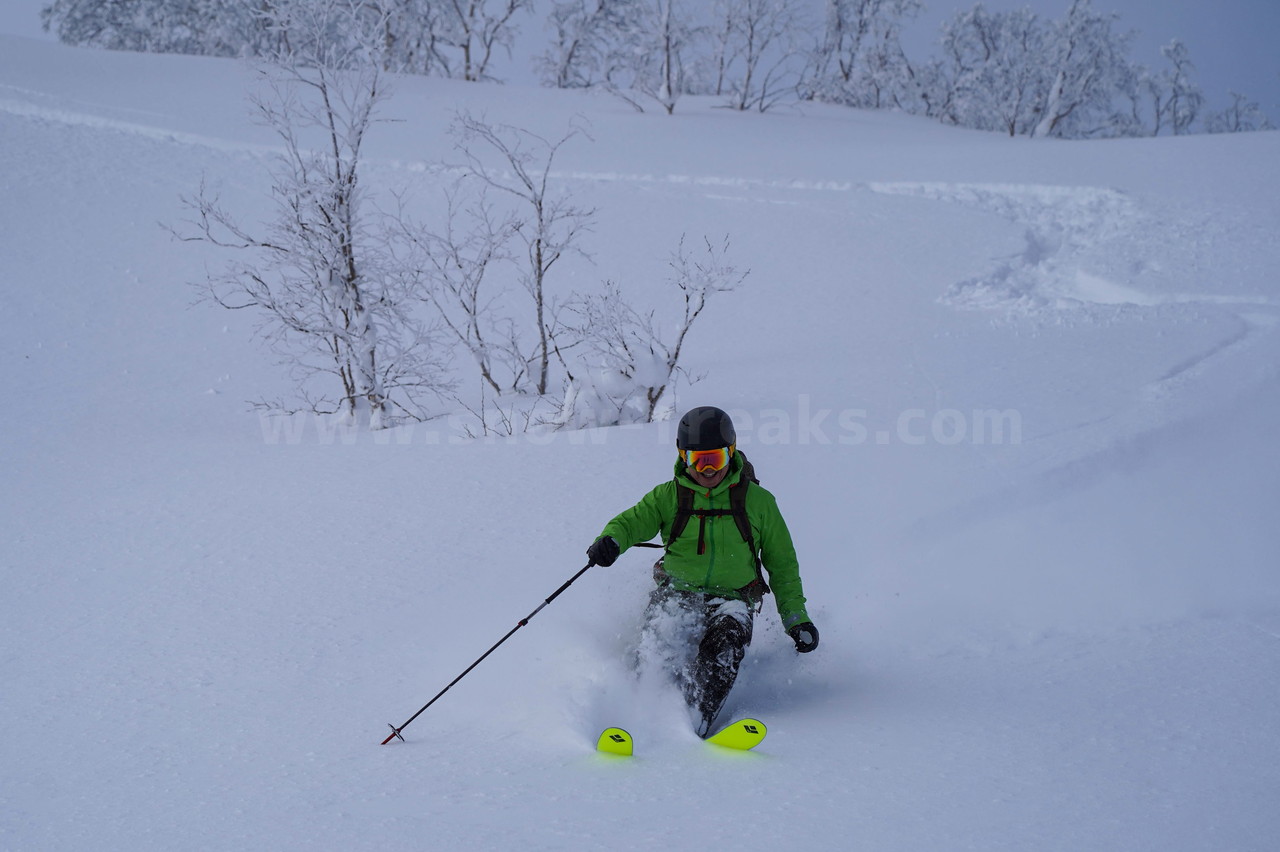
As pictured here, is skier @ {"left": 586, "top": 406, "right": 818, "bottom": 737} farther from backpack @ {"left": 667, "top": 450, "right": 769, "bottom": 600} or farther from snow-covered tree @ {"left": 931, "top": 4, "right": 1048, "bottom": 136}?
snow-covered tree @ {"left": 931, "top": 4, "right": 1048, "bottom": 136}

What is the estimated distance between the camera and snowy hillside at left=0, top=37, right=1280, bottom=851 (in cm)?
246

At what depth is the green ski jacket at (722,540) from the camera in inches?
131

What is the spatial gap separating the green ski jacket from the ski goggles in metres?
0.10

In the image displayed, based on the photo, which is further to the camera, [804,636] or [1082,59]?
[1082,59]

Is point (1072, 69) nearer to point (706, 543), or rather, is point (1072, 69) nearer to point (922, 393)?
point (922, 393)

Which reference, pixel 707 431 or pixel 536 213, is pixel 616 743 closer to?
pixel 707 431

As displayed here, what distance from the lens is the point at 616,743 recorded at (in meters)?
2.72

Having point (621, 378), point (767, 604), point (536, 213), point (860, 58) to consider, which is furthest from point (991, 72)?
point (767, 604)

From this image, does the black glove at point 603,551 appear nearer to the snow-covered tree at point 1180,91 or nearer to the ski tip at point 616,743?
the ski tip at point 616,743

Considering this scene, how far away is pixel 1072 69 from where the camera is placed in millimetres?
23953

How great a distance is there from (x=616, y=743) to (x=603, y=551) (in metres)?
0.74

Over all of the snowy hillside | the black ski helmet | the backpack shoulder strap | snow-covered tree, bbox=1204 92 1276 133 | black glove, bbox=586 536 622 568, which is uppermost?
snow-covered tree, bbox=1204 92 1276 133

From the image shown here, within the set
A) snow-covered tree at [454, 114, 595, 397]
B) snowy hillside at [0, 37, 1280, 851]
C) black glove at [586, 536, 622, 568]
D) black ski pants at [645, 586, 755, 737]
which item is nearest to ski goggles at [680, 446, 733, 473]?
black glove at [586, 536, 622, 568]

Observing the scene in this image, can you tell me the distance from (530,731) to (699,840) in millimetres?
883
